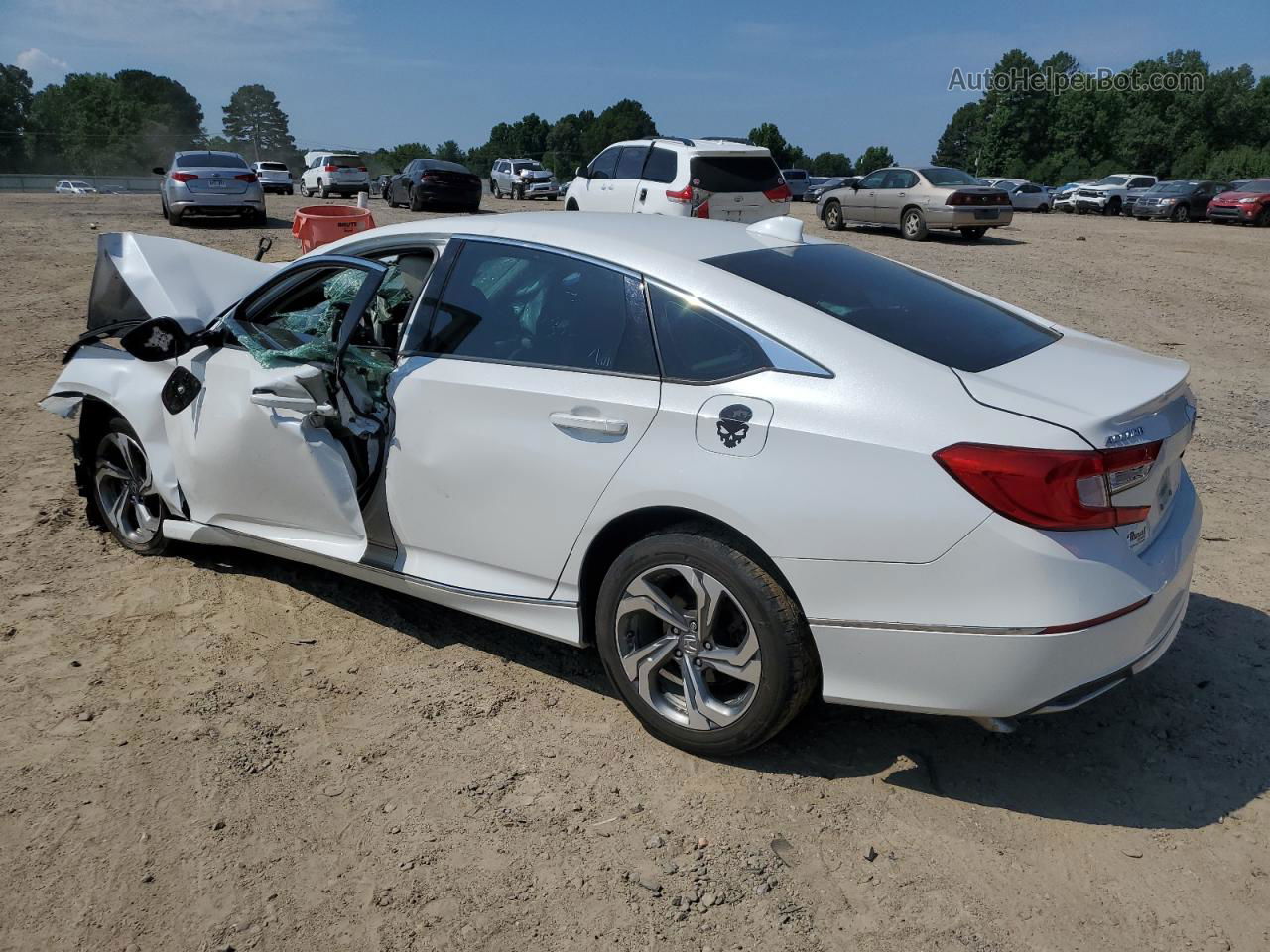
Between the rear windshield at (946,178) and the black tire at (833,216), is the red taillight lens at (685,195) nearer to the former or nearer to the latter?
the rear windshield at (946,178)

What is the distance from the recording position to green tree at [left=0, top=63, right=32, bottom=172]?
76812 millimetres

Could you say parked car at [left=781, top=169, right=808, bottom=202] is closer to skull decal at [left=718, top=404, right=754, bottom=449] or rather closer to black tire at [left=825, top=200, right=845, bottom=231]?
black tire at [left=825, top=200, right=845, bottom=231]

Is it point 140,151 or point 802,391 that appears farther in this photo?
point 140,151

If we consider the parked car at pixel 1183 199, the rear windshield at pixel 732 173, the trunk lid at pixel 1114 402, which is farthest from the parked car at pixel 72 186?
the trunk lid at pixel 1114 402

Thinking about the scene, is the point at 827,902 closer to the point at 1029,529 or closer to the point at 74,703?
the point at 1029,529

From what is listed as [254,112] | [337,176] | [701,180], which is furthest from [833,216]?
[254,112]

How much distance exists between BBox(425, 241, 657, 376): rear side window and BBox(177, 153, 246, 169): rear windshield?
1870 centimetres

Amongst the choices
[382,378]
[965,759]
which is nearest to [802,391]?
[965,759]

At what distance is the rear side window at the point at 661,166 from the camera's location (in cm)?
1587

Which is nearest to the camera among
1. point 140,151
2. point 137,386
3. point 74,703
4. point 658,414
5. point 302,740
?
point 658,414

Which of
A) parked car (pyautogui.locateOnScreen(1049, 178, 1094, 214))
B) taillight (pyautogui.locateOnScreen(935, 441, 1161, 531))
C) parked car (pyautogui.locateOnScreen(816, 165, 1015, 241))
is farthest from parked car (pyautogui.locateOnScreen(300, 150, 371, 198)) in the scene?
taillight (pyautogui.locateOnScreen(935, 441, 1161, 531))

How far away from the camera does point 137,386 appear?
15.0ft

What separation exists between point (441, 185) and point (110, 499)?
23.1 m

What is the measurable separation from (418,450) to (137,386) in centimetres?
171
